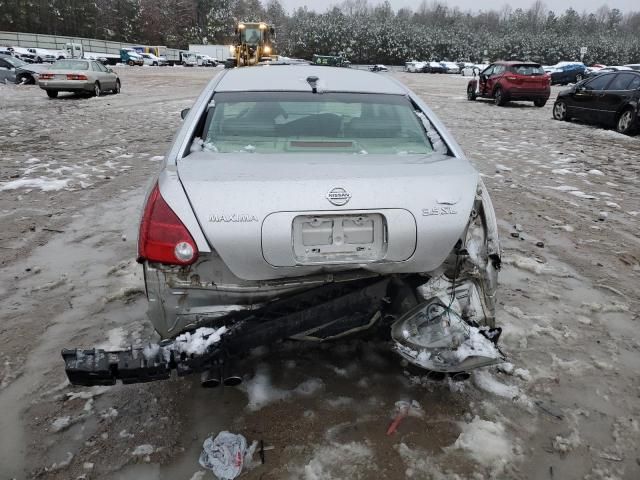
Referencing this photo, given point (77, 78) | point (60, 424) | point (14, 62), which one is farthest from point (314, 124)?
point (14, 62)

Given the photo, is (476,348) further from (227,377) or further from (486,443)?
(227,377)

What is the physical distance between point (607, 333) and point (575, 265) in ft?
3.80

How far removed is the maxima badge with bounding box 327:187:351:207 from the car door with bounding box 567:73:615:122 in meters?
12.4

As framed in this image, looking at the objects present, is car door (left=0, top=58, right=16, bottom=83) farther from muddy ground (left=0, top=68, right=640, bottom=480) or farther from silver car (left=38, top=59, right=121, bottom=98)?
muddy ground (left=0, top=68, right=640, bottom=480)

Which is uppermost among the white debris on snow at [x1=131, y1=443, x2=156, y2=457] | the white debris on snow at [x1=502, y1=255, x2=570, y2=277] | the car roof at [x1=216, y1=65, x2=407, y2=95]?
the car roof at [x1=216, y1=65, x2=407, y2=95]

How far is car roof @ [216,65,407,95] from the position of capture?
3.27m

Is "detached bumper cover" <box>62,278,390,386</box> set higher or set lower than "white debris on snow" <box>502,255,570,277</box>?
higher

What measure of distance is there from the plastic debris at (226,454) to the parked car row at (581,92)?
38.6 feet

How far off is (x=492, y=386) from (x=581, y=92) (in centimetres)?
1277

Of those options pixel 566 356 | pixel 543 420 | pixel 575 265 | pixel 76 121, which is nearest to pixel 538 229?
pixel 575 265

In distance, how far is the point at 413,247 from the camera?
219 centimetres

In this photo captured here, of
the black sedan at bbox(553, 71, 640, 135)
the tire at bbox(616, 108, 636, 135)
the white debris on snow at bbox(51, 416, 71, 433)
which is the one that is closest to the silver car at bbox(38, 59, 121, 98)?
the black sedan at bbox(553, 71, 640, 135)

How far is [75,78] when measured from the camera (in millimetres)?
17094

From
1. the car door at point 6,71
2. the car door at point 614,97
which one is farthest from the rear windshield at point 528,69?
the car door at point 6,71
